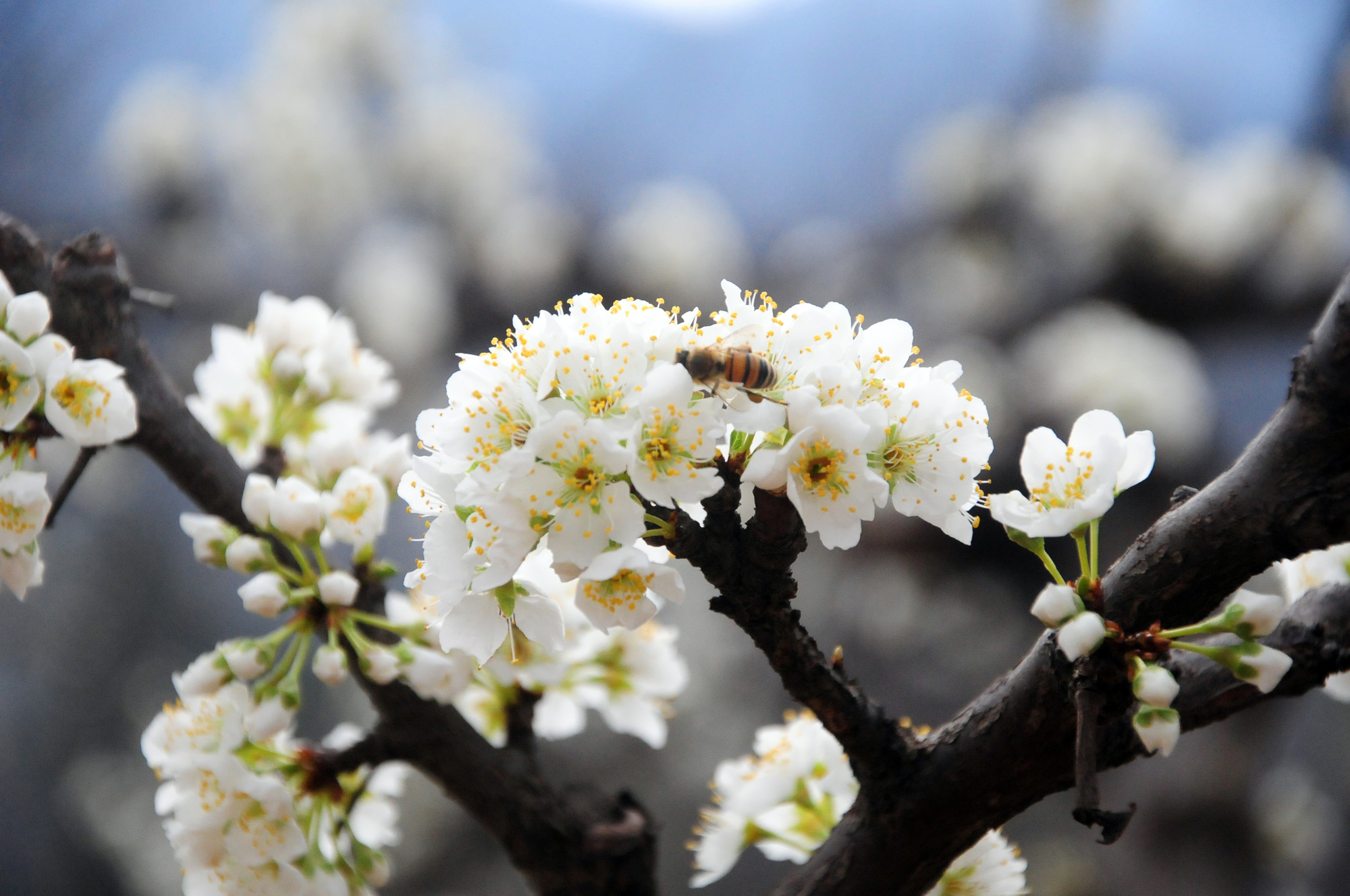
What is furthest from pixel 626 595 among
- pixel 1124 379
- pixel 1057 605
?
pixel 1124 379

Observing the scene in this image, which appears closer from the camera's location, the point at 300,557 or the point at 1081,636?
the point at 1081,636

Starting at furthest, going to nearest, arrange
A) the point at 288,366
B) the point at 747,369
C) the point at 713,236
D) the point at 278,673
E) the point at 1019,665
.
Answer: the point at 713,236, the point at 288,366, the point at 278,673, the point at 1019,665, the point at 747,369

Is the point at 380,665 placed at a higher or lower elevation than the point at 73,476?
lower

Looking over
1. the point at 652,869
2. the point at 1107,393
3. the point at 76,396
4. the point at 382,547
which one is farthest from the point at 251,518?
the point at 1107,393

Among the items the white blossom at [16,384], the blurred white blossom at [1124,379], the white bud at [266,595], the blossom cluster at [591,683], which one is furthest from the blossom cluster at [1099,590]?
the blurred white blossom at [1124,379]

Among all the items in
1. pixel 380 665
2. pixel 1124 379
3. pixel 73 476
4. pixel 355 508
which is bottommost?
pixel 1124 379

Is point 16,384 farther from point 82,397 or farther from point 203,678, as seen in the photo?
point 203,678
